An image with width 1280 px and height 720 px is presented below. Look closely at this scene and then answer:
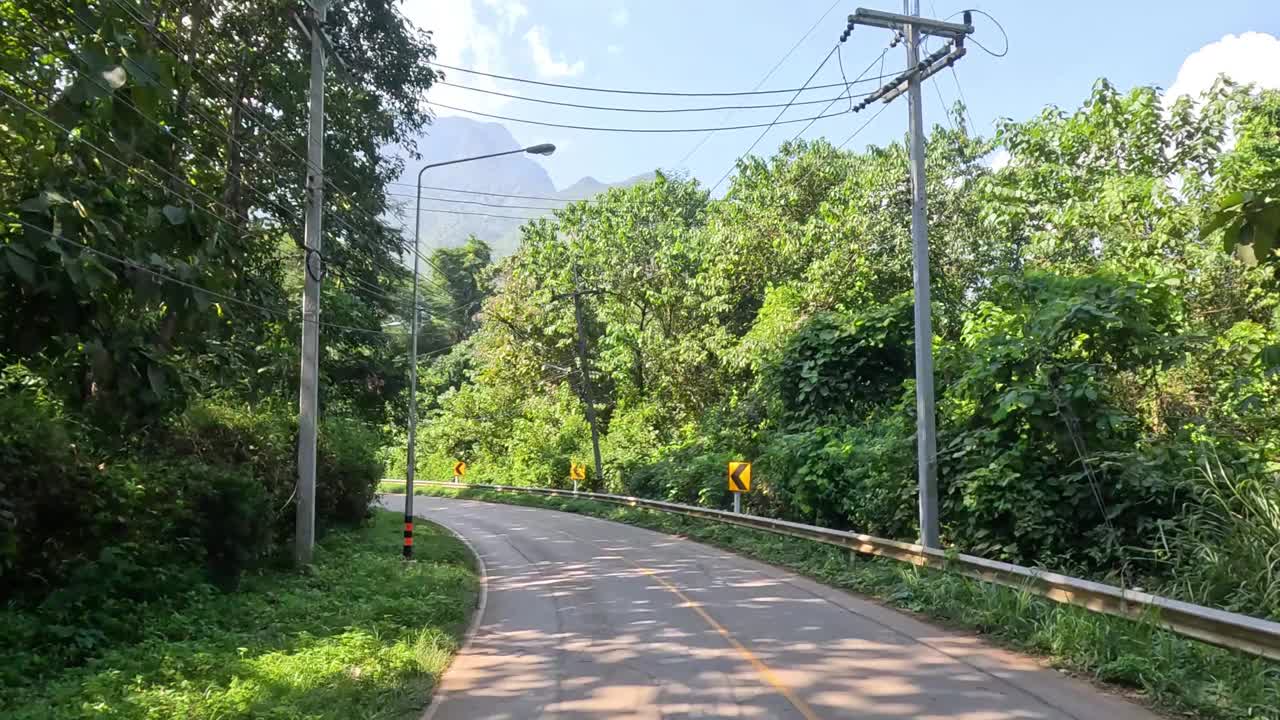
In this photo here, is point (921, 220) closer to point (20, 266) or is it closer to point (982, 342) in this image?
point (982, 342)

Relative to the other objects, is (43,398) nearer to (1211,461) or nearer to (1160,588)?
(1160,588)

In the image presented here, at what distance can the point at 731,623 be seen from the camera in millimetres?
9305

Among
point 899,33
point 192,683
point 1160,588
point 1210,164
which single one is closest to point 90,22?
point 192,683

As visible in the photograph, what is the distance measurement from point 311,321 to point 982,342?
1098 cm

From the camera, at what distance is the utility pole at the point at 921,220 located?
1181 cm

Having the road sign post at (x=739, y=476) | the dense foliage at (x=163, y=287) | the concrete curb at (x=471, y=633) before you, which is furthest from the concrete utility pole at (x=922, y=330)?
the dense foliage at (x=163, y=287)

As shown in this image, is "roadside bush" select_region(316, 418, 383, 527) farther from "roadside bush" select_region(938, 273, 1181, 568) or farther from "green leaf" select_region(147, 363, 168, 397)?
"roadside bush" select_region(938, 273, 1181, 568)

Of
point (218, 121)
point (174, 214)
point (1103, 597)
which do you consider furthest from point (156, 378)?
point (218, 121)

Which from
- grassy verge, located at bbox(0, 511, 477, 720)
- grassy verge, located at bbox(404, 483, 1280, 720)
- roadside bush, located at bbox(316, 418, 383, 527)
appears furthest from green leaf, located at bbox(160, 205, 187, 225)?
roadside bush, located at bbox(316, 418, 383, 527)

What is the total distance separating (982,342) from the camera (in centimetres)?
1275

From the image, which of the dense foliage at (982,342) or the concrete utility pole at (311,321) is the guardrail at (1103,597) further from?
the concrete utility pole at (311,321)

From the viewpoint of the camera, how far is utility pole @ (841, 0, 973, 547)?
1181cm

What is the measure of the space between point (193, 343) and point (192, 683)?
9.85 ft

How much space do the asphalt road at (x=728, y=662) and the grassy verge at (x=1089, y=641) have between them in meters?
0.34
